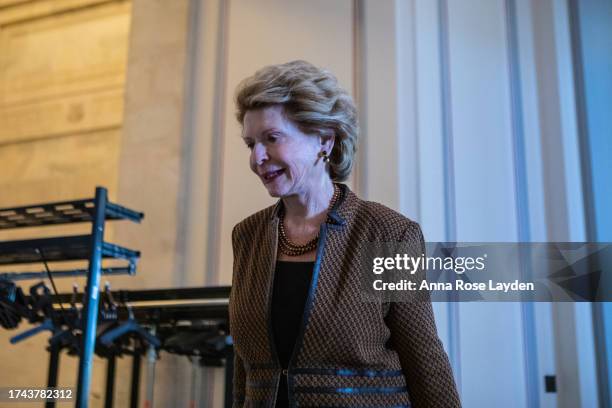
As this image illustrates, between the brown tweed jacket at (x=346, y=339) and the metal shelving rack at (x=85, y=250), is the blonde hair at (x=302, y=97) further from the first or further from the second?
the metal shelving rack at (x=85, y=250)

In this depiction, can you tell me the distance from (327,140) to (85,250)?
7.15 ft

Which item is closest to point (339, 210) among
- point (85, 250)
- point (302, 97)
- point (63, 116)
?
point (302, 97)

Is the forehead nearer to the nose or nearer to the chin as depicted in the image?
the nose

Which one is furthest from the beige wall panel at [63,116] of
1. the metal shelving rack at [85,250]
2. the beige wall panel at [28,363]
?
the metal shelving rack at [85,250]

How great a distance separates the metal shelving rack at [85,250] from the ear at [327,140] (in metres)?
1.76

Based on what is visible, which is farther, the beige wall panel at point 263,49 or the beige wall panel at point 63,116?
the beige wall panel at point 63,116

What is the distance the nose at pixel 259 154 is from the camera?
1.83 m

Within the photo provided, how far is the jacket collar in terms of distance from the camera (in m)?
1.85

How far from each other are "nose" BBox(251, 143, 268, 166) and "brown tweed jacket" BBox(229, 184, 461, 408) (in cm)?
20

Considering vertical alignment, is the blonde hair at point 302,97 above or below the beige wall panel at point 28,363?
above

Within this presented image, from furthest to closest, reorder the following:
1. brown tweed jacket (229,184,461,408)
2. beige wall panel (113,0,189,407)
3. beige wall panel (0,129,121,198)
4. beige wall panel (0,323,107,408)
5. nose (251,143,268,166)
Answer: beige wall panel (0,129,121,198) → beige wall panel (0,323,107,408) → beige wall panel (113,0,189,407) → nose (251,143,268,166) → brown tweed jacket (229,184,461,408)

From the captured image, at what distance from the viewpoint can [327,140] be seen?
1965 mm

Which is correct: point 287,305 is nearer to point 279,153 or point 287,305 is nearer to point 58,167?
point 279,153

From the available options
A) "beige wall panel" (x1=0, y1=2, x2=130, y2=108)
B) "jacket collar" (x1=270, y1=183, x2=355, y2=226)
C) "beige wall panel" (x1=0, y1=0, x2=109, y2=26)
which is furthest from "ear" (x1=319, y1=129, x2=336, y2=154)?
"beige wall panel" (x1=0, y1=0, x2=109, y2=26)
